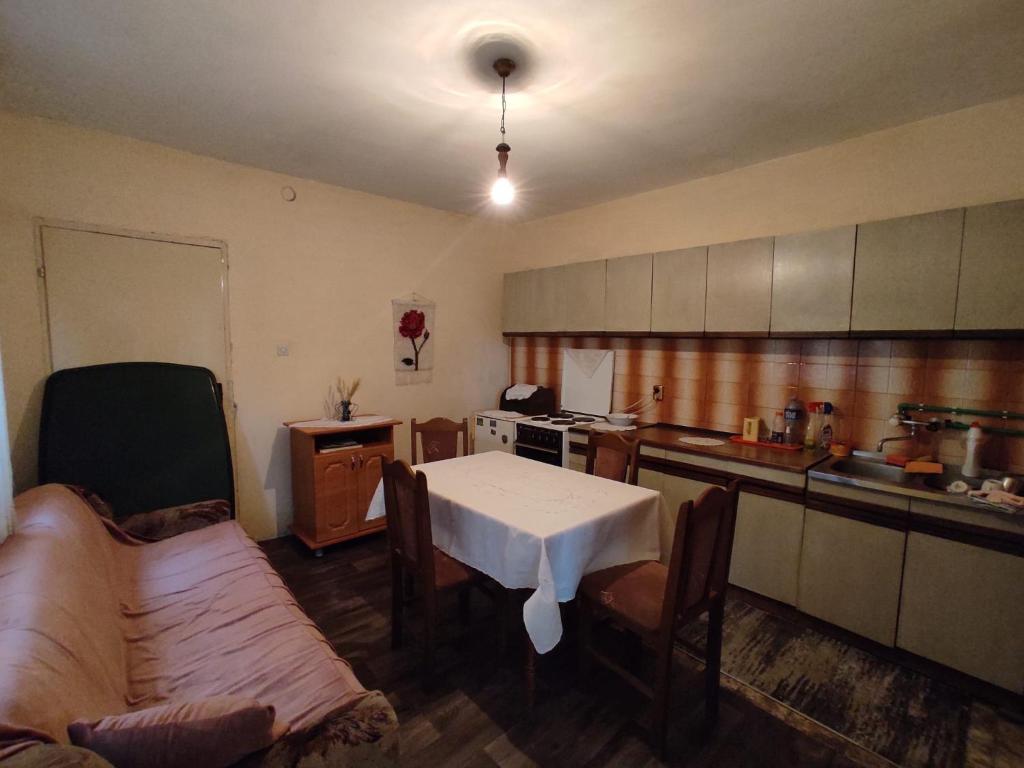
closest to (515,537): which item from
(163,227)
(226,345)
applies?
(226,345)

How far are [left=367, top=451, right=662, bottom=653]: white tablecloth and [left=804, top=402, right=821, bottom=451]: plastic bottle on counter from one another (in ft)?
4.37

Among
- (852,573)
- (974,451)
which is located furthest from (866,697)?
(974,451)

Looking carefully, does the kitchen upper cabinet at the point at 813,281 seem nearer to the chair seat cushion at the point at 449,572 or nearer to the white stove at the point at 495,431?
the white stove at the point at 495,431

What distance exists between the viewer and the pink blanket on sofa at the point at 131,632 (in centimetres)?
112

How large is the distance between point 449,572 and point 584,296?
8.08 feet

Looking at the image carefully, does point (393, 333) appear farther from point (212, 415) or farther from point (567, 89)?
point (567, 89)

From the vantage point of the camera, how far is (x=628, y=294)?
3461mm

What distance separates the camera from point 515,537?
1737 mm

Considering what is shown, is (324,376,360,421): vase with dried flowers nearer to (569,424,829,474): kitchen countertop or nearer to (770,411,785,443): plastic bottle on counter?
(569,424,829,474): kitchen countertop

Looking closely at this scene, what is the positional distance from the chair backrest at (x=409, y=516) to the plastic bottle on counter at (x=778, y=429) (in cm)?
227

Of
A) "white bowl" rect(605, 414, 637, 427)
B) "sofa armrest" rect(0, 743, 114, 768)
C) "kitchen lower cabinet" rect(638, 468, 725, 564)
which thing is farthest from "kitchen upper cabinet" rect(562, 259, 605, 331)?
"sofa armrest" rect(0, 743, 114, 768)

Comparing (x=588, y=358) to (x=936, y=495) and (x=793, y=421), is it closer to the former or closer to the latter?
(x=793, y=421)

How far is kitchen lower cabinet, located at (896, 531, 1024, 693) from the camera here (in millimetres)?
1896

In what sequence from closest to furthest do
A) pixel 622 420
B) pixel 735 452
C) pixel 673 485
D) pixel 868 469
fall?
pixel 868 469
pixel 735 452
pixel 673 485
pixel 622 420
